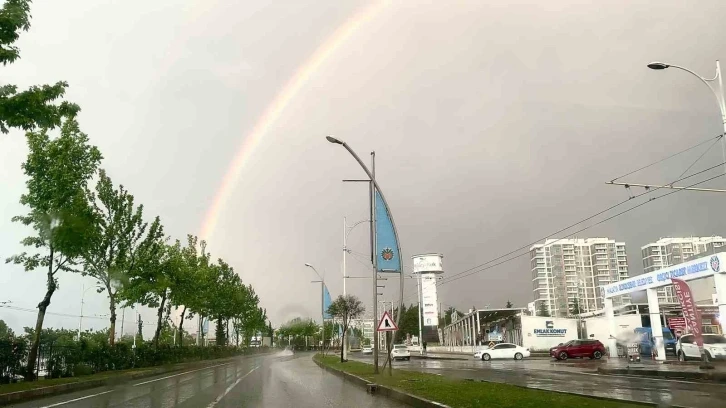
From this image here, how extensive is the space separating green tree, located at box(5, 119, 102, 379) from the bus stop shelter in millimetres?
30865

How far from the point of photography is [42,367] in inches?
984

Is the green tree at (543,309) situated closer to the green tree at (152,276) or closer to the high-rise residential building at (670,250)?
the high-rise residential building at (670,250)

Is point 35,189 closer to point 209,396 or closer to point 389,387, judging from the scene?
point 209,396

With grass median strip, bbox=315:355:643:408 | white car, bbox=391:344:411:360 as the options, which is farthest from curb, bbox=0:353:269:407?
white car, bbox=391:344:411:360

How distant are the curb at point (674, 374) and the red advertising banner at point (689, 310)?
4.94 metres

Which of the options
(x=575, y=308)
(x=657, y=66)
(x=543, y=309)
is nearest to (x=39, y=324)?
(x=657, y=66)

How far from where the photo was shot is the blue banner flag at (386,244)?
24328 mm

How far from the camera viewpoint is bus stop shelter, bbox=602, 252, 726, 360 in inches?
1184

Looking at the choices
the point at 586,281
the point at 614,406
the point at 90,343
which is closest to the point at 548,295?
the point at 586,281

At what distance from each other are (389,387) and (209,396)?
5.73m

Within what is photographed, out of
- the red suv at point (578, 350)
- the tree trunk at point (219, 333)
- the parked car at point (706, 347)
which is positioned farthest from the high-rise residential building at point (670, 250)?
the tree trunk at point (219, 333)

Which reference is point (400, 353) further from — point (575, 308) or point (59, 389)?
point (575, 308)

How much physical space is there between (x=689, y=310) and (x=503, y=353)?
79.9 feet

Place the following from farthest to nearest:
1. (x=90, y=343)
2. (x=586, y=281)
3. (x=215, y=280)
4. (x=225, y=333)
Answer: (x=586, y=281) → (x=225, y=333) → (x=215, y=280) → (x=90, y=343)
